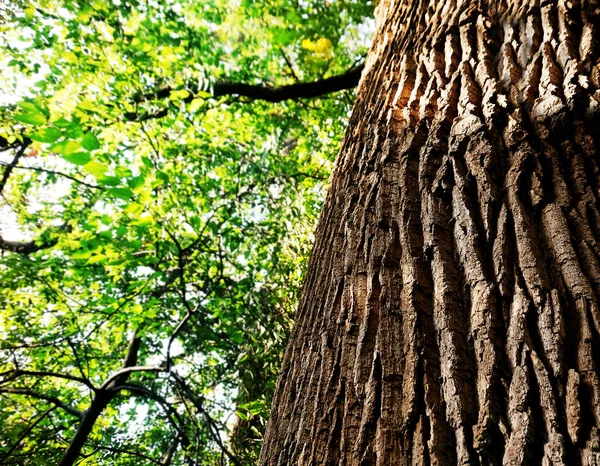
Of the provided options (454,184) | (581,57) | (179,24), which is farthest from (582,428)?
(179,24)

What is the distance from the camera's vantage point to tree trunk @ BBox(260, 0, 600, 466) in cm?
76

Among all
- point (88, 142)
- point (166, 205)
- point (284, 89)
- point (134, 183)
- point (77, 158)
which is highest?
point (284, 89)

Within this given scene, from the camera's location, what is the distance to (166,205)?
4945 millimetres

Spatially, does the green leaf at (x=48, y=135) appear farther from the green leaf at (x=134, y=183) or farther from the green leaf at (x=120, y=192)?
the green leaf at (x=134, y=183)

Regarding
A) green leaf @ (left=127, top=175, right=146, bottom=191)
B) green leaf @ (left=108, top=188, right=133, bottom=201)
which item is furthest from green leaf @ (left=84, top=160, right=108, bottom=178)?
green leaf @ (left=127, top=175, right=146, bottom=191)

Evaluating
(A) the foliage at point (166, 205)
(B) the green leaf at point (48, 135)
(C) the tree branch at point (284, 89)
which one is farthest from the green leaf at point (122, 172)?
(C) the tree branch at point (284, 89)

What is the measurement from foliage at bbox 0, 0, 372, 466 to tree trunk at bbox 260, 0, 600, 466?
1904mm

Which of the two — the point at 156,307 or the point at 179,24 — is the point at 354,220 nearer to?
the point at 156,307

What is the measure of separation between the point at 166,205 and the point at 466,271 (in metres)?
4.49

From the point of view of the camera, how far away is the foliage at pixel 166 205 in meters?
3.35

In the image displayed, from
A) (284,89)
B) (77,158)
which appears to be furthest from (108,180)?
(284,89)

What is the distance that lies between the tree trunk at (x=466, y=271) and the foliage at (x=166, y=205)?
1.90m

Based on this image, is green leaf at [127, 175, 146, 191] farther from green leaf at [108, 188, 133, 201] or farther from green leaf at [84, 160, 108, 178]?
green leaf at [84, 160, 108, 178]

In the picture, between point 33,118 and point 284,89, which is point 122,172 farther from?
point 284,89
